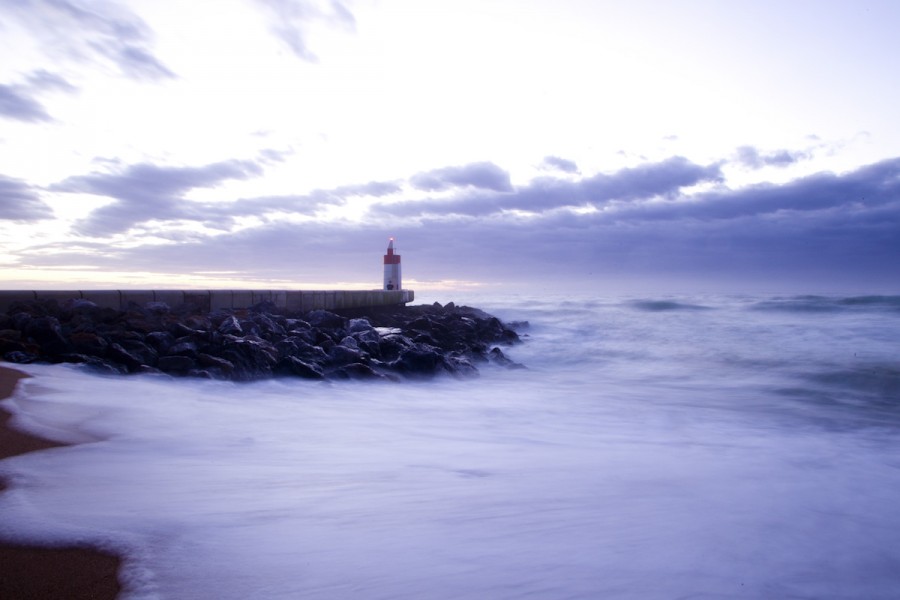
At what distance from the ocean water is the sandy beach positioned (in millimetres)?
64

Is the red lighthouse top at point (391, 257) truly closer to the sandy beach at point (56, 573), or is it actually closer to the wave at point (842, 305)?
the wave at point (842, 305)

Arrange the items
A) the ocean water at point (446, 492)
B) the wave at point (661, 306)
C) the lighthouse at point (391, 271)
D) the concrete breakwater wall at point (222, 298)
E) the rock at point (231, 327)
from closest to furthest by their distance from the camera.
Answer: the ocean water at point (446, 492)
the rock at point (231, 327)
the concrete breakwater wall at point (222, 298)
the lighthouse at point (391, 271)
the wave at point (661, 306)

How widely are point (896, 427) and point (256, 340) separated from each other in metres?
5.80

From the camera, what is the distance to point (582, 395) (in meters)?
6.77

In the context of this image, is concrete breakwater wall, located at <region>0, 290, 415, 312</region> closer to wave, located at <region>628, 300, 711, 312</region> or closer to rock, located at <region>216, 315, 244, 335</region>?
rock, located at <region>216, 315, 244, 335</region>

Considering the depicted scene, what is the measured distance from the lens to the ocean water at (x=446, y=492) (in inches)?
72.6

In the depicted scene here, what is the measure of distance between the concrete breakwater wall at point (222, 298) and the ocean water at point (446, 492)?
263 centimetres

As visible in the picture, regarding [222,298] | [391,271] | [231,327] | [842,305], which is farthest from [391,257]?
[842,305]

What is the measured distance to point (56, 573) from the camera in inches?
60.4

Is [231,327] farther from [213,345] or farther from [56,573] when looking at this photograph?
[56,573]

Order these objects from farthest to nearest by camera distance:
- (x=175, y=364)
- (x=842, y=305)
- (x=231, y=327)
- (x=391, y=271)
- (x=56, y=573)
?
(x=842, y=305) < (x=391, y=271) < (x=231, y=327) < (x=175, y=364) < (x=56, y=573)

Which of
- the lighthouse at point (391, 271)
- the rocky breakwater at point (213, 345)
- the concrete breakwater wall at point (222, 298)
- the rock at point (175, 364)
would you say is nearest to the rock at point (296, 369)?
the rocky breakwater at point (213, 345)

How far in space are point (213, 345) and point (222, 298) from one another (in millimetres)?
3657

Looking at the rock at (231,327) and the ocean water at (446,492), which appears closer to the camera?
the ocean water at (446,492)
